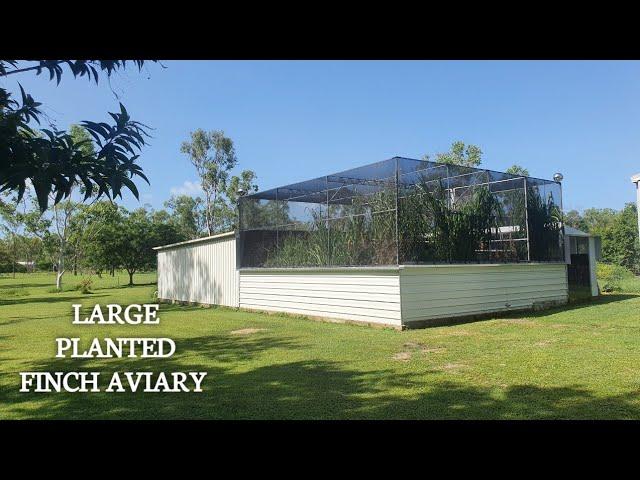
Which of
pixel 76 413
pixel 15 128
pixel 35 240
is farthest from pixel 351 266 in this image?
pixel 35 240

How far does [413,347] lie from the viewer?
5.27 metres

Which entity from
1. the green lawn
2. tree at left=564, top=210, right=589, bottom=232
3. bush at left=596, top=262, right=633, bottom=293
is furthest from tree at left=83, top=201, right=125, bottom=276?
bush at left=596, top=262, right=633, bottom=293

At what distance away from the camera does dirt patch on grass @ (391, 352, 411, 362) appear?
181 inches

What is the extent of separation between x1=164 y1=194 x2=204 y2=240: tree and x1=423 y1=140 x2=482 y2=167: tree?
12311 mm

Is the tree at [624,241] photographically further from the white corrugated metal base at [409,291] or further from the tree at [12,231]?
the tree at [12,231]

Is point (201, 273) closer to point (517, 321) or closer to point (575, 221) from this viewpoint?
point (517, 321)

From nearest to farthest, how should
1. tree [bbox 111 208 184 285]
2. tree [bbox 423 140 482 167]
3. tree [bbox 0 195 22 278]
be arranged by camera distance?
tree [bbox 0 195 22 278]
tree [bbox 423 140 482 167]
tree [bbox 111 208 184 285]

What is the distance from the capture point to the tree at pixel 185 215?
23438mm

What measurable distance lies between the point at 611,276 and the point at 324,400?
12780mm

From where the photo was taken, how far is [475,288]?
7738 millimetres

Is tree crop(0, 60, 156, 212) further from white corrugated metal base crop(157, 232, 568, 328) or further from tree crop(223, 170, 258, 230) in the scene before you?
tree crop(223, 170, 258, 230)

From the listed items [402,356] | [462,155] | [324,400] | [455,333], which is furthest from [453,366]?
[462,155]
